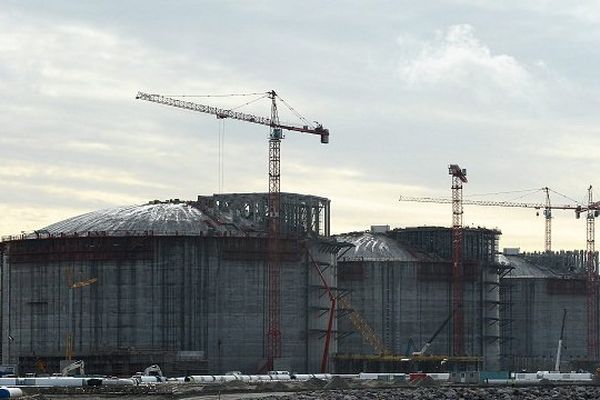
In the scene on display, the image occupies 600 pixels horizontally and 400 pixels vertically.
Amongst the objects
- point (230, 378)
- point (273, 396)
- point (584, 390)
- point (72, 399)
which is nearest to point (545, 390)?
point (584, 390)

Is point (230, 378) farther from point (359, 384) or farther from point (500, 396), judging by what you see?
point (500, 396)

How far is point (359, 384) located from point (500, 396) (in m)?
20.6

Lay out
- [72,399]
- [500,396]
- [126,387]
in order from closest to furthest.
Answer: [72,399]
[126,387]
[500,396]

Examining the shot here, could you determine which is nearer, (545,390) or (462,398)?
(462,398)

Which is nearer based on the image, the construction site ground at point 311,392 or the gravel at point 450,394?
the construction site ground at point 311,392

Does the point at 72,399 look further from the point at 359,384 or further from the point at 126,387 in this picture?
the point at 359,384

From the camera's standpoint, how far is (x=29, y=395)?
484 feet

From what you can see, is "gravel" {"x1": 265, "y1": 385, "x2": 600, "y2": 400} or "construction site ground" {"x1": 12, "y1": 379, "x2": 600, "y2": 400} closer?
"construction site ground" {"x1": 12, "y1": 379, "x2": 600, "y2": 400}

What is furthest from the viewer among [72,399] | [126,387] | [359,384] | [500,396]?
[359,384]

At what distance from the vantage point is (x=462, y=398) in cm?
16800

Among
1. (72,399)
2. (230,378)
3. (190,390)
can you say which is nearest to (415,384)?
(230,378)

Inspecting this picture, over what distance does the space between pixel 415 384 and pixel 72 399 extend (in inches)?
2546

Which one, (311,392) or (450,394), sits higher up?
(311,392)

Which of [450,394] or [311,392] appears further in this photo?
[450,394]
